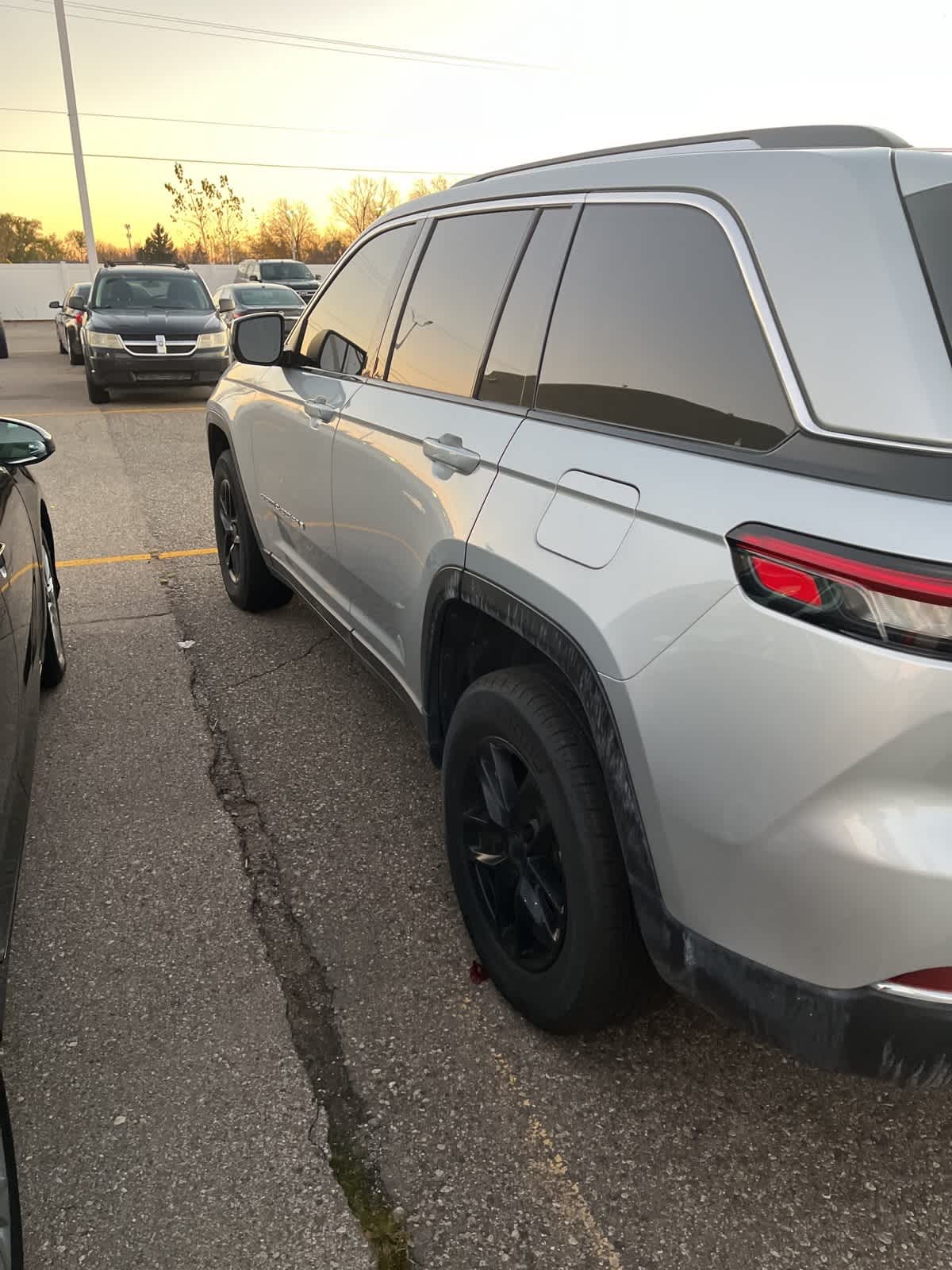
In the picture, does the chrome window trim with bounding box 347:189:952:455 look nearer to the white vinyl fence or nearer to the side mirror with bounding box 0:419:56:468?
the side mirror with bounding box 0:419:56:468

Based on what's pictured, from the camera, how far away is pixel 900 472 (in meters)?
1.39

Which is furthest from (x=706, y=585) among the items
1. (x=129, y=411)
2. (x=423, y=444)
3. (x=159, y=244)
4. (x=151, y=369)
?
(x=159, y=244)

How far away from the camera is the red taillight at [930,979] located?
4.78ft

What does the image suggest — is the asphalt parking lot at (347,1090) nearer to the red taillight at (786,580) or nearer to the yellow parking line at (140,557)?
the red taillight at (786,580)

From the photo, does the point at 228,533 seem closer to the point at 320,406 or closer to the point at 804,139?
the point at 320,406

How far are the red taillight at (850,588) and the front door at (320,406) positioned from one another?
197cm

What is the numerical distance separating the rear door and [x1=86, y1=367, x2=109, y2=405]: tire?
11.5 metres

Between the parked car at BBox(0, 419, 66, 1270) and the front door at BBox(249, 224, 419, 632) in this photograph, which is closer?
the parked car at BBox(0, 419, 66, 1270)

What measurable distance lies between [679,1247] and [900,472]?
1.45 meters

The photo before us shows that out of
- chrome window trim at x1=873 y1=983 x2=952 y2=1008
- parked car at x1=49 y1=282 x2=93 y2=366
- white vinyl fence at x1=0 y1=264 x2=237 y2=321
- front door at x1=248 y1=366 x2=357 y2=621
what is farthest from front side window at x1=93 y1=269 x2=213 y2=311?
white vinyl fence at x1=0 y1=264 x2=237 y2=321

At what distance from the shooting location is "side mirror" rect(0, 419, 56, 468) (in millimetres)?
3037

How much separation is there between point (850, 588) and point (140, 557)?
560 centimetres

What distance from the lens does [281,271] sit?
90.2ft

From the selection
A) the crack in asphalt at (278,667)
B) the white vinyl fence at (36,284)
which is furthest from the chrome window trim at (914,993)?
the white vinyl fence at (36,284)
